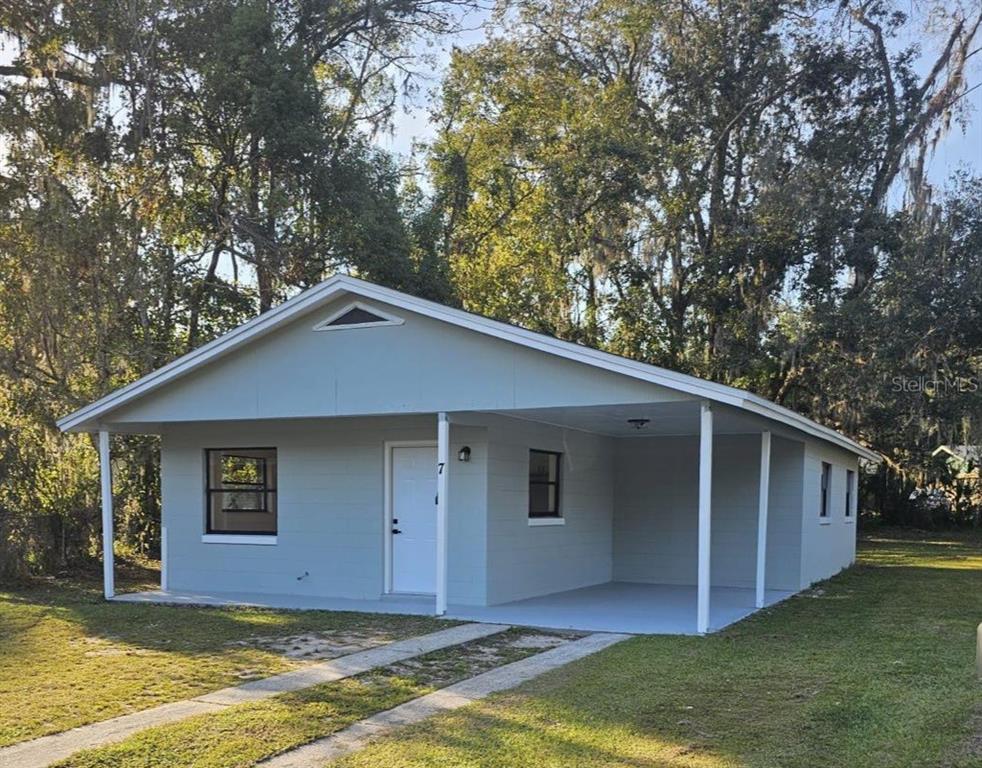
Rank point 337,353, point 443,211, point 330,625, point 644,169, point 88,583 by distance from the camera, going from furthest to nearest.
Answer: point 443,211 → point 644,169 → point 88,583 → point 337,353 → point 330,625

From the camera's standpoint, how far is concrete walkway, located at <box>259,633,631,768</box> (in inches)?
202

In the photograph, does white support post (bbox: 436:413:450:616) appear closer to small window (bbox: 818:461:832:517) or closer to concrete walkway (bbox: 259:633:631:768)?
concrete walkway (bbox: 259:633:631:768)

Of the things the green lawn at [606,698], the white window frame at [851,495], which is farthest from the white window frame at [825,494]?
the green lawn at [606,698]

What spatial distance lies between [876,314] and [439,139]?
12.2 meters

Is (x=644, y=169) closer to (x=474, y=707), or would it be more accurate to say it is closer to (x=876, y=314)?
(x=876, y=314)

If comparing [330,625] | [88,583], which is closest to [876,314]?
[330,625]

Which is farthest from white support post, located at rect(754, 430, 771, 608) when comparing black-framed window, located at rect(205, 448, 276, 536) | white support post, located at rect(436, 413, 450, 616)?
black-framed window, located at rect(205, 448, 276, 536)

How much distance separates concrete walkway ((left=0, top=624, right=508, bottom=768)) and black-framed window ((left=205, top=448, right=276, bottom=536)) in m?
4.44

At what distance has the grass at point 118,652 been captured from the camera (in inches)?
252

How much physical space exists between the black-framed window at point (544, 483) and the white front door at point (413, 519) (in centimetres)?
146

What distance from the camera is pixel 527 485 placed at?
12148mm

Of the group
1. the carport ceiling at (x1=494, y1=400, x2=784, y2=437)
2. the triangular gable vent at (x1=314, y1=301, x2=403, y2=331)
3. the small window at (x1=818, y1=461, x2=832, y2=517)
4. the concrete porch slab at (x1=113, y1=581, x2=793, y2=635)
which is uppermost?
the triangular gable vent at (x1=314, y1=301, x2=403, y2=331)

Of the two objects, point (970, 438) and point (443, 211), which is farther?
point (443, 211)
